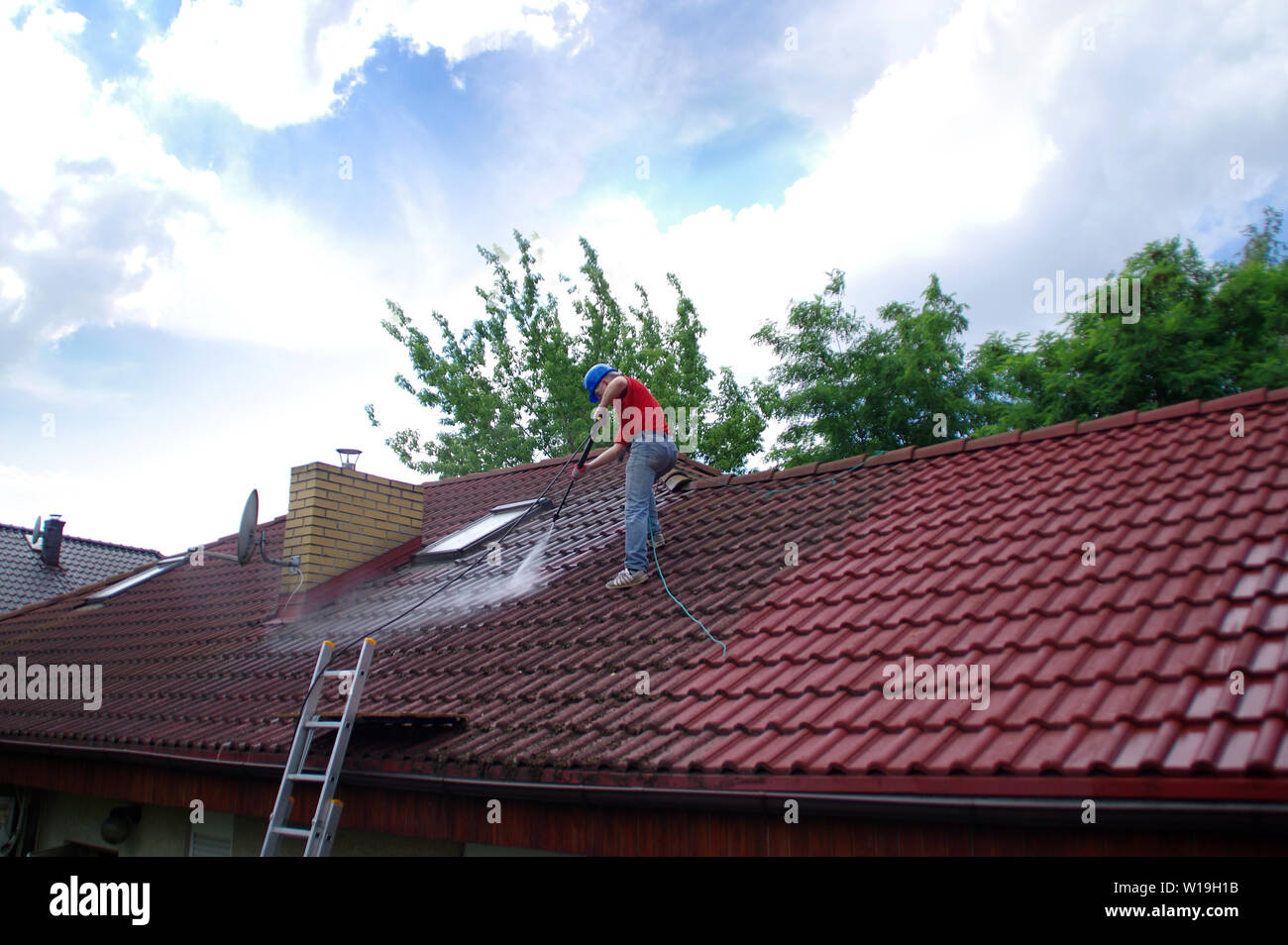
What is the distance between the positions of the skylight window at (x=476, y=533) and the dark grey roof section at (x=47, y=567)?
15.3 meters

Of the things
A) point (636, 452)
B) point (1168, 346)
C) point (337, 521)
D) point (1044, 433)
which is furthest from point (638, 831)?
point (1168, 346)

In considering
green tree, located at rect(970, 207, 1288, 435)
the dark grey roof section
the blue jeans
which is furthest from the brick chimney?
the dark grey roof section

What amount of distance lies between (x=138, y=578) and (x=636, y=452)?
9.86 meters

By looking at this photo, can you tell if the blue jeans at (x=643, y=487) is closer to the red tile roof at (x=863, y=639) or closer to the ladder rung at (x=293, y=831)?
the red tile roof at (x=863, y=639)

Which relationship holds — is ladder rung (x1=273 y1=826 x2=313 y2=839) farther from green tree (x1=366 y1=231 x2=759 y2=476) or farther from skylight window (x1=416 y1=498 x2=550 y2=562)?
green tree (x1=366 y1=231 x2=759 y2=476)

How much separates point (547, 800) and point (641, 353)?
955 inches

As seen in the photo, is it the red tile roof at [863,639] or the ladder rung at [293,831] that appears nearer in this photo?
the red tile roof at [863,639]

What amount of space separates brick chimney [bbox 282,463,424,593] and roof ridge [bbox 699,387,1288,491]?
144 inches

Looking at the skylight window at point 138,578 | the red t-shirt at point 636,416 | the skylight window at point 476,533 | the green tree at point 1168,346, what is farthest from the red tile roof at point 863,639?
the green tree at point 1168,346

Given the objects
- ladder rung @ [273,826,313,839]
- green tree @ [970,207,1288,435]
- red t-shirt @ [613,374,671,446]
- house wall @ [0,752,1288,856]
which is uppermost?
green tree @ [970,207,1288,435]

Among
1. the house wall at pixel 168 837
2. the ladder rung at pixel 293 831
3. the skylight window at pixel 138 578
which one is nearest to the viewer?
the ladder rung at pixel 293 831

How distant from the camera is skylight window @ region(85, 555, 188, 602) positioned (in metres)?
13.0

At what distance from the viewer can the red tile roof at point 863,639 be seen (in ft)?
11.6
